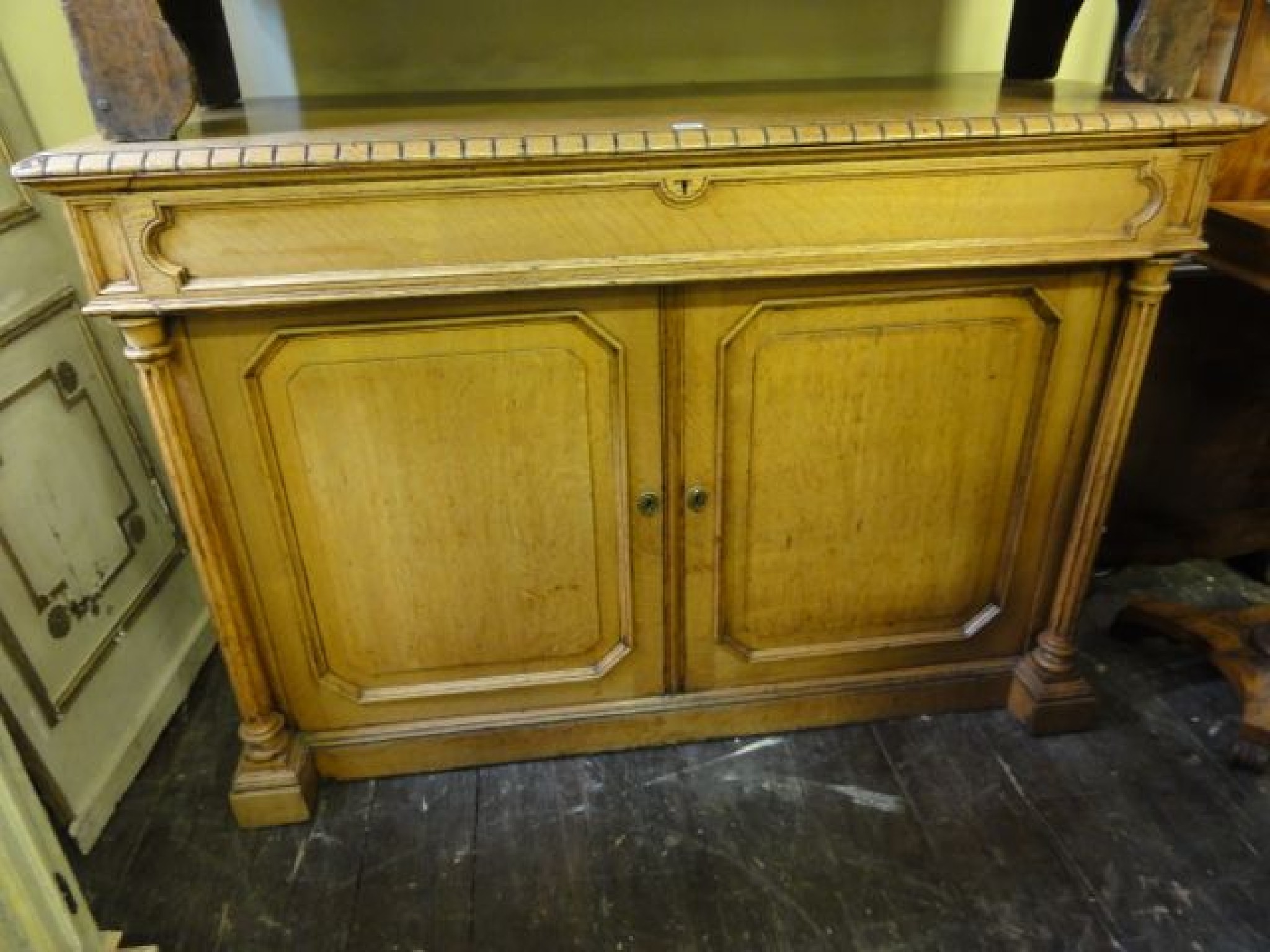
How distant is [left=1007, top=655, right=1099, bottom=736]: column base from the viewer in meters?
1.61

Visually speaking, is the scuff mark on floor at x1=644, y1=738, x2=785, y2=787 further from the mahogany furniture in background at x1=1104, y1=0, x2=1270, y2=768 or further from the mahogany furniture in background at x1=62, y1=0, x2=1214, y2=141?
the mahogany furniture in background at x1=62, y1=0, x2=1214, y2=141

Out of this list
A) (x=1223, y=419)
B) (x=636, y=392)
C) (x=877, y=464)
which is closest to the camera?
(x=636, y=392)

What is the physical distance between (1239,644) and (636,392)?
1.30 meters

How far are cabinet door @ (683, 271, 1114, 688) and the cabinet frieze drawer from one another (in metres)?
0.07

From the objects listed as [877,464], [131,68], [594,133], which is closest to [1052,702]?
[877,464]

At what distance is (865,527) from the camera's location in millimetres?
1466

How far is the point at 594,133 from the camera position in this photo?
109 cm

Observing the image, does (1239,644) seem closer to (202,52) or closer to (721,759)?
(721,759)

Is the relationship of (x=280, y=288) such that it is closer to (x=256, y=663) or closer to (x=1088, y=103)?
(x=256, y=663)

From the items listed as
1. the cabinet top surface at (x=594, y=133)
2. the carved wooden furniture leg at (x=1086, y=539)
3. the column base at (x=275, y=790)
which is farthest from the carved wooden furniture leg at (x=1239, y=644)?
the column base at (x=275, y=790)

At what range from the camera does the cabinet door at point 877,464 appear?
4.22 ft

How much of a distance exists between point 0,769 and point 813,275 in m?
1.14

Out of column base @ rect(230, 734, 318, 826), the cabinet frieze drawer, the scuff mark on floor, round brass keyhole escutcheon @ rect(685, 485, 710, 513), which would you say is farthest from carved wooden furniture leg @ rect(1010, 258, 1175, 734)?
column base @ rect(230, 734, 318, 826)

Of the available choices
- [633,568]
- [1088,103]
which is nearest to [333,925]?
[633,568]
